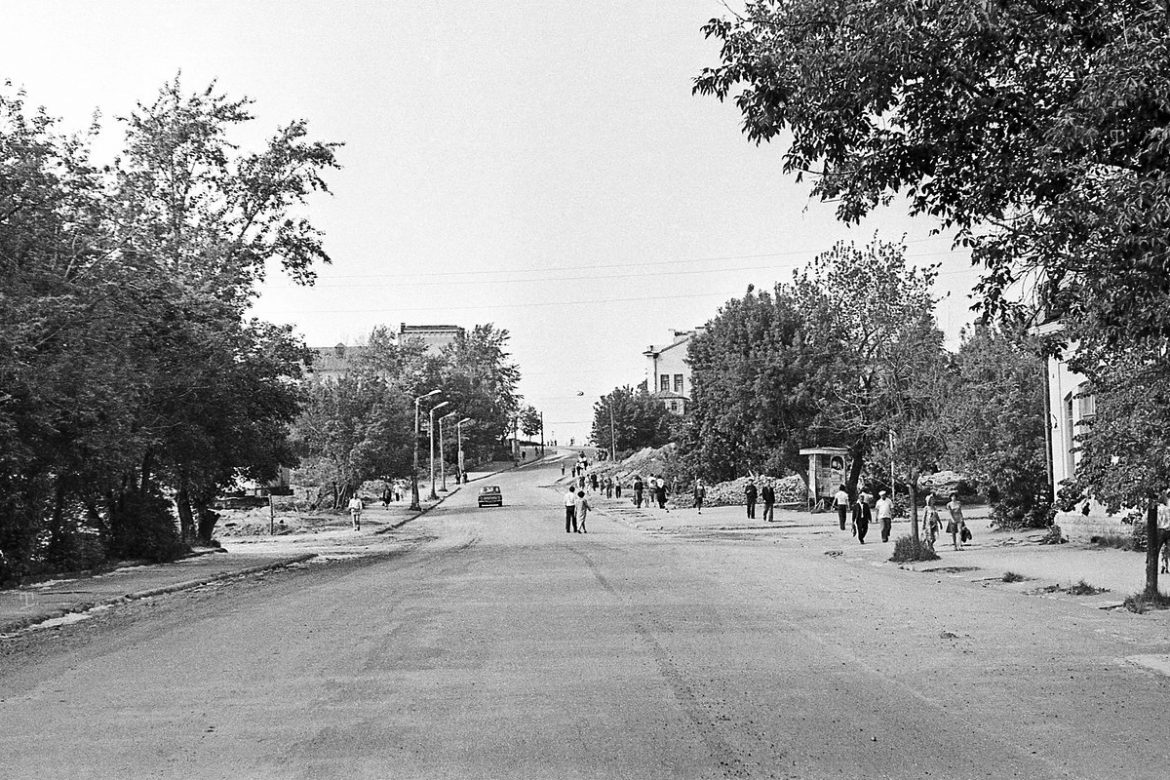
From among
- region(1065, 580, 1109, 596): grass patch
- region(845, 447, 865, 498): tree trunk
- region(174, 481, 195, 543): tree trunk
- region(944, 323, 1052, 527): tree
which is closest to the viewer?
region(1065, 580, 1109, 596): grass patch

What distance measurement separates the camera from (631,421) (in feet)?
426

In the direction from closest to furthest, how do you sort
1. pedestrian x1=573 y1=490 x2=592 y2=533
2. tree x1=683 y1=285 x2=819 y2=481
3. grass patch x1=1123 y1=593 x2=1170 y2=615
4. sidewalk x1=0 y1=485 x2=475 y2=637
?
grass patch x1=1123 y1=593 x2=1170 y2=615, sidewalk x1=0 y1=485 x2=475 y2=637, pedestrian x1=573 y1=490 x2=592 y2=533, tree x1=683 y1=285 x2=819 y2=481

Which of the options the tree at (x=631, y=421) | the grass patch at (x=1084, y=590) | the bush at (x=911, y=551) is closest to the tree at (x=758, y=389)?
the bush at (x=911, y=551)

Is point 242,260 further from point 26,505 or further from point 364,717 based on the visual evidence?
point 364,717

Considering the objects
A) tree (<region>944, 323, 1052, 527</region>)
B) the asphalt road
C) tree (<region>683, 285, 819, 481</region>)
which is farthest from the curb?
tree (<region>683, 285, 819, 481</region>)

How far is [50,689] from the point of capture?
9977 mm

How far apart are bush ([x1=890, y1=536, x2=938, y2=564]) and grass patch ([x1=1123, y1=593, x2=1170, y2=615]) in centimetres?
914

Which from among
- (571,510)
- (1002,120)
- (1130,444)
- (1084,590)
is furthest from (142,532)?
(1002,120)

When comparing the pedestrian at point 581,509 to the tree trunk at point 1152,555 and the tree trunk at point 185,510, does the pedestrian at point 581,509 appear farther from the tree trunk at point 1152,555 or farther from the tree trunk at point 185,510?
the tree trunk at point 1152,555

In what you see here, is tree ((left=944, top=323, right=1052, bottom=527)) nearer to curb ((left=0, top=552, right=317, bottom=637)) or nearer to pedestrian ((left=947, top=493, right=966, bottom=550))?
pedestrian ((left=947, top=493, right=966, bottom=550))

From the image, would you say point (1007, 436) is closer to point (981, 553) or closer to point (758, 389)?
point (981, 553)

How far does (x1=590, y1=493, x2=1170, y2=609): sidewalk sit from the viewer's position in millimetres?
18562

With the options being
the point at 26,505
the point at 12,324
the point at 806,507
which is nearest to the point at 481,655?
the point at 12,324

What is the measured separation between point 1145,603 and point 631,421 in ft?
376
